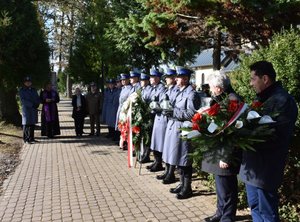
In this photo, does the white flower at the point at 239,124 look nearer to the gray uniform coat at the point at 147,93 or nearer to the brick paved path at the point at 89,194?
the brick paved path at the point at 89,194

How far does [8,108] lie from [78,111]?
367 cm

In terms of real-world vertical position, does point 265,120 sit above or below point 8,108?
above

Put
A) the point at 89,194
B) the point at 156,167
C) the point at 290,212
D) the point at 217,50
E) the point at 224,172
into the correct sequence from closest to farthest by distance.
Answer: the point at 224,172
the point at 290,212
the point at 89,194
the point at 156,167
the point at 217,50

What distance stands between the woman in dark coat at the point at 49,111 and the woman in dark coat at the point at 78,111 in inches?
29.1

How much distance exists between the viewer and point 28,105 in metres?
12.8

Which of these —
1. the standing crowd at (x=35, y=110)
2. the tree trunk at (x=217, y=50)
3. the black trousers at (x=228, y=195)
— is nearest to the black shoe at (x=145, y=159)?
the black trousers at (x=228, y=195)

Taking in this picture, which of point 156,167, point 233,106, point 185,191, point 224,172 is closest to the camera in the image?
point 233,106

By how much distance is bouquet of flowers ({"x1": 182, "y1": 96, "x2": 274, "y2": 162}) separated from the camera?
393 cm

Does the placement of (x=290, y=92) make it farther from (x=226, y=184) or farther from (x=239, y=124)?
(x=239, y=124)

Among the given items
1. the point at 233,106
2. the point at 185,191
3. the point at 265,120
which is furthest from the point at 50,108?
the point at 265,120

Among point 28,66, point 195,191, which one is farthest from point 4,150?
point 195,191

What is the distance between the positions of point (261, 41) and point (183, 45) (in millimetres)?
3609

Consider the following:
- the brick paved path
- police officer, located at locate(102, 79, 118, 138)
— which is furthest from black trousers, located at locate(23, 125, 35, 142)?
the brick paved path

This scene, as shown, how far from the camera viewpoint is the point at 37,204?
20.8ft
